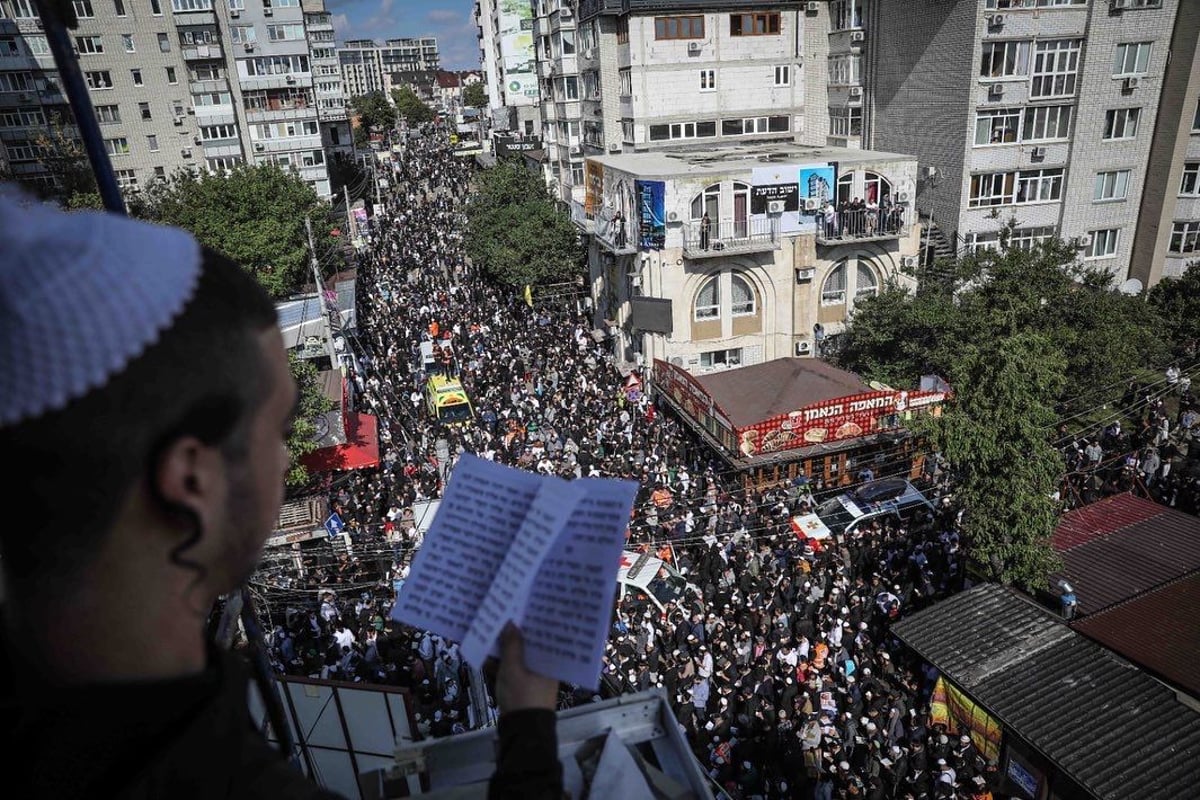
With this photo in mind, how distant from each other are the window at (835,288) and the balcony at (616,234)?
793 centimetres

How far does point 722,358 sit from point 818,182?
24.9 feet

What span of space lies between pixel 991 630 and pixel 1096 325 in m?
13.9

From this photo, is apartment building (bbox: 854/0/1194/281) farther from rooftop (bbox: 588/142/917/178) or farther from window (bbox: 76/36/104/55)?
window (bbox: 76/36/104/55)

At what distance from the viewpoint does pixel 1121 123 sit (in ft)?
101

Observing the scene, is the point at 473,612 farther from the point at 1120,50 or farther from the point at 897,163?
the point at 1120,50

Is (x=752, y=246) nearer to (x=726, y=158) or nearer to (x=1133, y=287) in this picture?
(x=726, y=158)

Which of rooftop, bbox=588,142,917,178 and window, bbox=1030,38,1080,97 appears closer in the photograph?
rooftop, bbox=588,142,917,178

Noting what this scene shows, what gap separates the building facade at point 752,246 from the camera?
27.7 m

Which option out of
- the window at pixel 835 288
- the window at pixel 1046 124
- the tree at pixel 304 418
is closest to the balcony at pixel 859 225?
the window at pixel 835 288

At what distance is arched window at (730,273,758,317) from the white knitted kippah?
29.0 meters

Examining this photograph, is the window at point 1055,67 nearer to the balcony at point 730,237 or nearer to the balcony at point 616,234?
the balcony at point 730,237

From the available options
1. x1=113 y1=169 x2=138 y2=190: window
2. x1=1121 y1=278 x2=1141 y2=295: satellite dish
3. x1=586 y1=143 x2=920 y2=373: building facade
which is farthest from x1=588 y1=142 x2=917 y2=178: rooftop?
x1=113 y1=169 x2=138 y2=190: window

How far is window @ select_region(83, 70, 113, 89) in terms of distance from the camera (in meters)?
45.3

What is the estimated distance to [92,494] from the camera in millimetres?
1335
